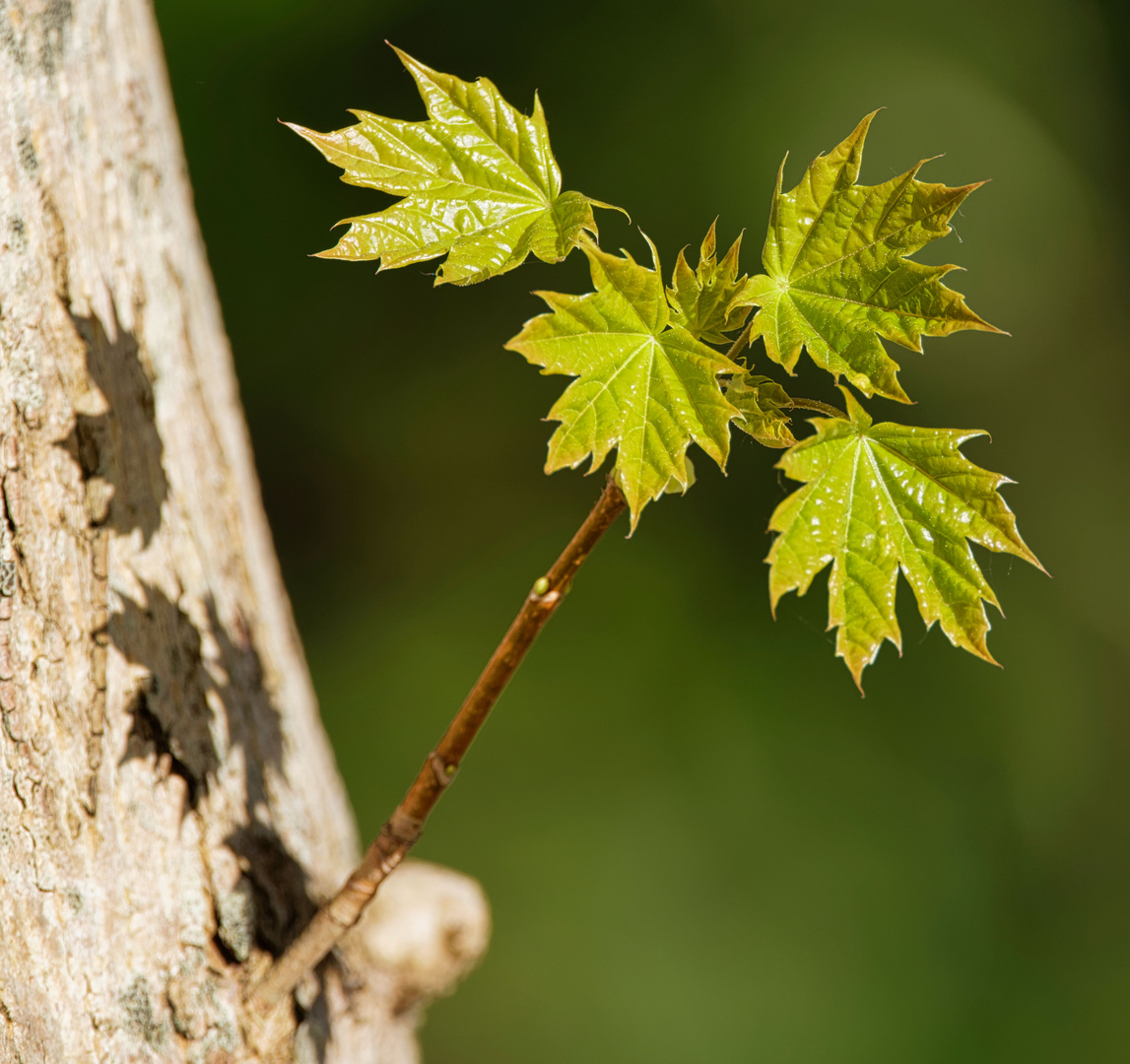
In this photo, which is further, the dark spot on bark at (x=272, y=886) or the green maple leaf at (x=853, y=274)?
the dark spot on bark at (x=272, y=886)

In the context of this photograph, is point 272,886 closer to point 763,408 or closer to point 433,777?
point 433,777

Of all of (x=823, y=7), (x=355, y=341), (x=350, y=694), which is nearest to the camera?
(x=823, y=7)

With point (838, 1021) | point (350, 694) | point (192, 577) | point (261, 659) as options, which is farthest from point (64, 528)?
point (838, 1021)

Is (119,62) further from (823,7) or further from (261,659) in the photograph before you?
(823,7)

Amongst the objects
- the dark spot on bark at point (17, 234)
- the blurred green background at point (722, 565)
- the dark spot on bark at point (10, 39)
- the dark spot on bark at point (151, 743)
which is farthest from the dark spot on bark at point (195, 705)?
the blurred green background at point (722, 565)

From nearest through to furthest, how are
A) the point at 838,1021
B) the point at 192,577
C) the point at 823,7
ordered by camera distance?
the point at 192,577
the point at 823,7
the point at 838,1021

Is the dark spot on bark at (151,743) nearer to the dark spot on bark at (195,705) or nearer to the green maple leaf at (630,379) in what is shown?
the dark spot on bark at (195,705)
